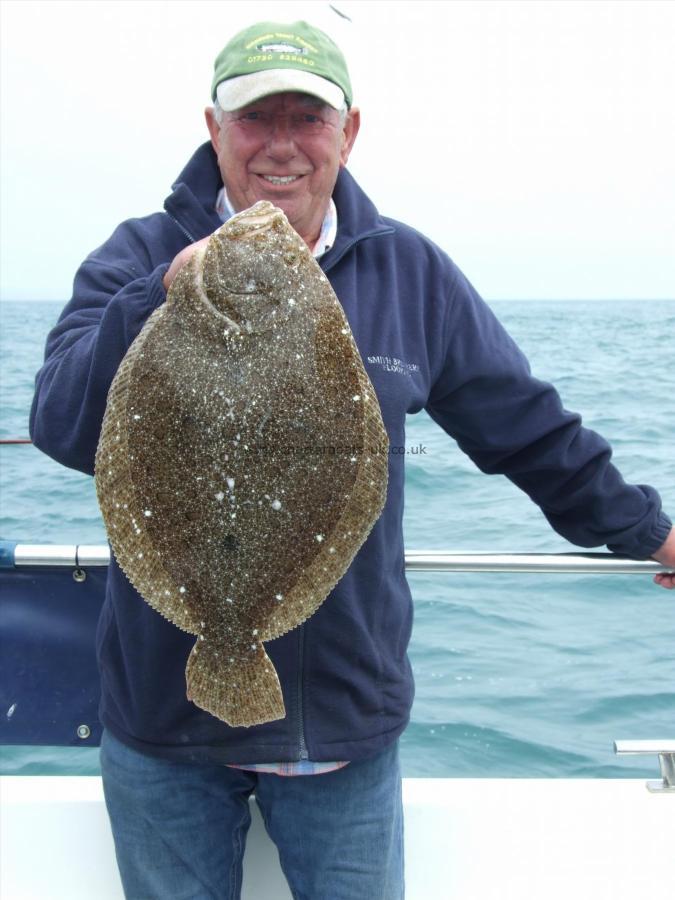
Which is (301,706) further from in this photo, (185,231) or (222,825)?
(185,231)

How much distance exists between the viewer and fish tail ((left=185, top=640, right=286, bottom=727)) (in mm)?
1950

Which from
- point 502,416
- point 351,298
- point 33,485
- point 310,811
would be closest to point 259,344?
point 351,298

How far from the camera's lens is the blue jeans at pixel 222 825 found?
233 centimetres

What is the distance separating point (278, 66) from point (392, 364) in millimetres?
747

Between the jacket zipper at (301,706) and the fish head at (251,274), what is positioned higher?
the fish head at (251,274)

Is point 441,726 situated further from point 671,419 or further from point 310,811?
point 671,419

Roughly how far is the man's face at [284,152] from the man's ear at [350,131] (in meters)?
0.13

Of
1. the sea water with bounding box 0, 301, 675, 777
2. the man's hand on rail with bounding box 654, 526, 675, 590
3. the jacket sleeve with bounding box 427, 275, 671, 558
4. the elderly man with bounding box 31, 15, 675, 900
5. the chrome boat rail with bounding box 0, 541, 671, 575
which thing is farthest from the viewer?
the sea water with bounding box 0, 301, 675, 777

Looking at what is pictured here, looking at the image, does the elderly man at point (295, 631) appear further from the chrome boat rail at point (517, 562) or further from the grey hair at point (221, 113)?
the chrome boat rail at point (517, 562)

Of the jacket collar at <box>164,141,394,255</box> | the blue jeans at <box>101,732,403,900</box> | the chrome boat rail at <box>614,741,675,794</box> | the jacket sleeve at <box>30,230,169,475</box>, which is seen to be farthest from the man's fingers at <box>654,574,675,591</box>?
the jacket sleeve at <box>30,230,169,475</box>

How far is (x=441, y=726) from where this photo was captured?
593cm

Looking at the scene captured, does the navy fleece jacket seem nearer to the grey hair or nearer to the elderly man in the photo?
the elderly man

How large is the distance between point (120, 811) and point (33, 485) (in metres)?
10.7

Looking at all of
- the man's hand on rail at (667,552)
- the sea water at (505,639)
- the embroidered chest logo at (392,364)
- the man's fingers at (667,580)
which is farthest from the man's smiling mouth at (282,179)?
the man's fingers at (667,580)
